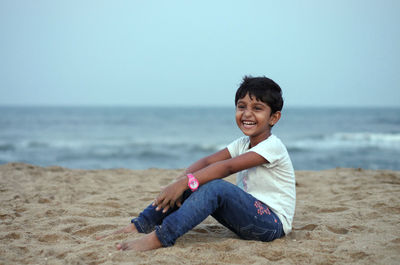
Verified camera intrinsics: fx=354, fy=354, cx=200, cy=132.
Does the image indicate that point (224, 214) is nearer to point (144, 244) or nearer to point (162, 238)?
point (162, 238)

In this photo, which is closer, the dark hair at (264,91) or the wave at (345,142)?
the dark hair at (264,91)

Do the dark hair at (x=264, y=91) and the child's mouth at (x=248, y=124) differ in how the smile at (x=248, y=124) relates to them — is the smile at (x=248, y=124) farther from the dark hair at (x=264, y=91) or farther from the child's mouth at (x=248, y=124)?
the dark hair at (x=264, y=91)

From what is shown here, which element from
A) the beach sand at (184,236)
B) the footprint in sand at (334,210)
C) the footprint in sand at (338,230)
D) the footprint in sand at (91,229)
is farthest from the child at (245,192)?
the footprint in sand at (334,210)

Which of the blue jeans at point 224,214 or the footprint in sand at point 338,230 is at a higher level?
the blue jeans at point 224,214

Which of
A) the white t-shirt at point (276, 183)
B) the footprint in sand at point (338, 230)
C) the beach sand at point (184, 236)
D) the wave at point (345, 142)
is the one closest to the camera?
the beach sand at point (184, 236)

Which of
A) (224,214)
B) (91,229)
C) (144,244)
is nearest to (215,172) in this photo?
(224,214)

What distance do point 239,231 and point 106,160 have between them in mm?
9944

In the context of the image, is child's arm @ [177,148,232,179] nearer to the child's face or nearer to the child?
the child

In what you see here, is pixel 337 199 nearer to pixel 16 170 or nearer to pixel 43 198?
pixel 43 198

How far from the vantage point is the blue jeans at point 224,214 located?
91.1 inches

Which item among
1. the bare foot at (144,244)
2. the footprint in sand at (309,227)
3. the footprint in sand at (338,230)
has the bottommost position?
the footprint in sand at (309,227)

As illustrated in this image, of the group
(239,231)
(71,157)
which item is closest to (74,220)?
(239,231)

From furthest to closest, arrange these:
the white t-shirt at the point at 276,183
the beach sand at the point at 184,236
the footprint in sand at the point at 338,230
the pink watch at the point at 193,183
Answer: the footprint in sand at the point at 338,230, the white t-shirt at the point at 276,183, the pink watch at the point at 193,183, the beach sand at the point at 184,236

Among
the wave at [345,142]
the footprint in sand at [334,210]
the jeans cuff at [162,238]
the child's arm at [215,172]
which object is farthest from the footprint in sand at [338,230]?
the wave at [345,142]
